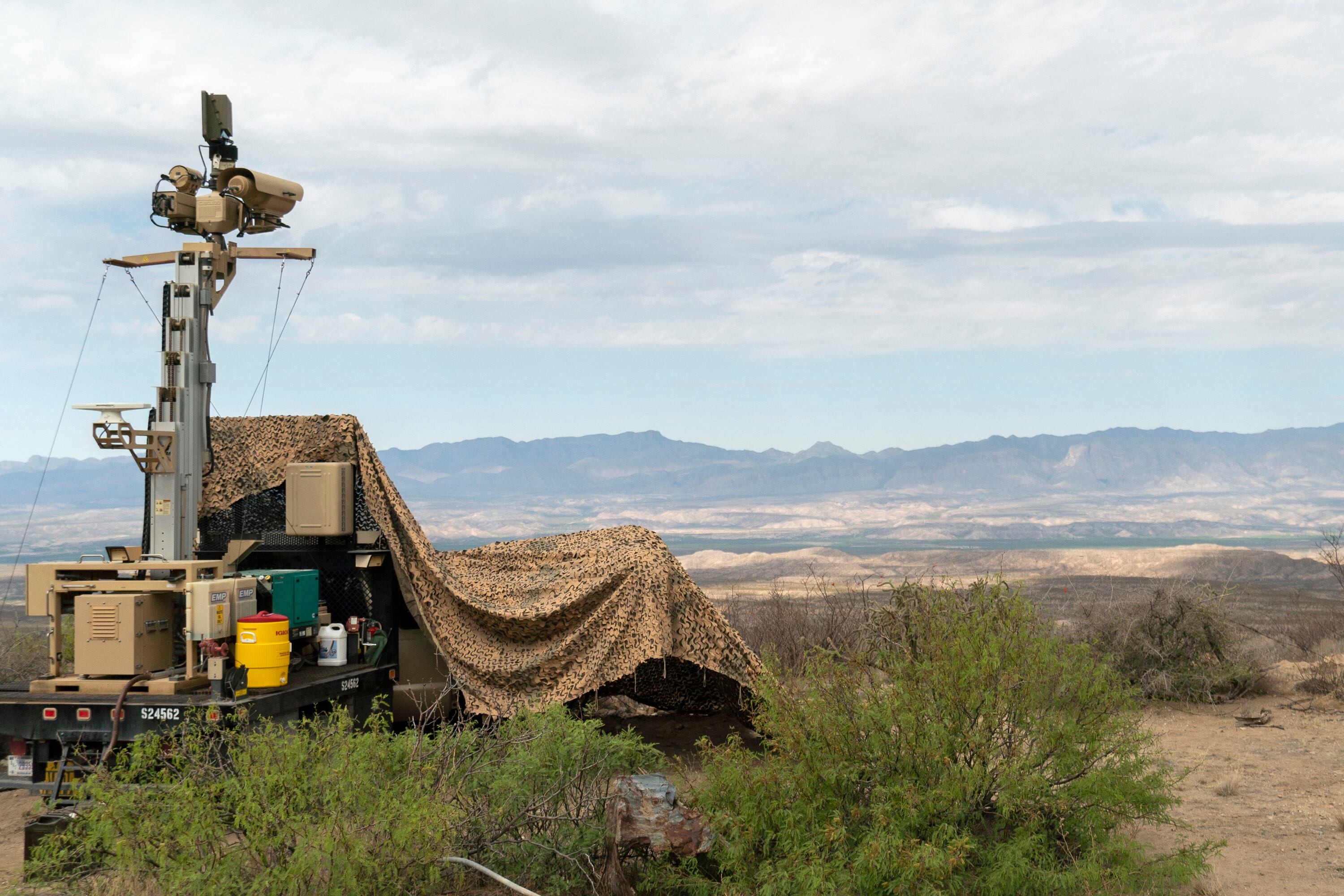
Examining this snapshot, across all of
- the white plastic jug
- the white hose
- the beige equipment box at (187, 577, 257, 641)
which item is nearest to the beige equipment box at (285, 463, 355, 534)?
the white plastic jug

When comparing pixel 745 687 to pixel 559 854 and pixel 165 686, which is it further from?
pixel 165 686

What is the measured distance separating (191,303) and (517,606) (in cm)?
341

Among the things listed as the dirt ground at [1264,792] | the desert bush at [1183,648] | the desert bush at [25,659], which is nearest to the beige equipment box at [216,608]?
the desert bush at [25,659]

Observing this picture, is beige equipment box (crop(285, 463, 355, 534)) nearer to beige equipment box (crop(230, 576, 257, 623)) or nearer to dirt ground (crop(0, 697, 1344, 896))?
beige equipment box (crop(230, 576, 257, 623))

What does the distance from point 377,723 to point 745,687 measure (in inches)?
139

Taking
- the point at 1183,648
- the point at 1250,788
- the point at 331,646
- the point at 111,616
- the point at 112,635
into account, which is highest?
the point at 111,616

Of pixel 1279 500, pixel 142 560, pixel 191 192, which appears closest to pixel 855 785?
pixel 142 560

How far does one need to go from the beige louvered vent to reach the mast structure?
126 centimetres

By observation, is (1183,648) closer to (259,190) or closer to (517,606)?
(517,606)

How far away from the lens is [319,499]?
29.2 ft

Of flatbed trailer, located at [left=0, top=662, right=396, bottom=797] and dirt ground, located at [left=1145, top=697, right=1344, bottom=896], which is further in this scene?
dirt ground, located at [left=1145, top=697, right=1344, bottom=896]

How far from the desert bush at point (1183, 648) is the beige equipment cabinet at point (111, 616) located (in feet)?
31.8

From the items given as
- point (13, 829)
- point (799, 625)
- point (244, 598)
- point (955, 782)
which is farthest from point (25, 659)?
point (955, 782)

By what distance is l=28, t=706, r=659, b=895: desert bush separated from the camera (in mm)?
5246
